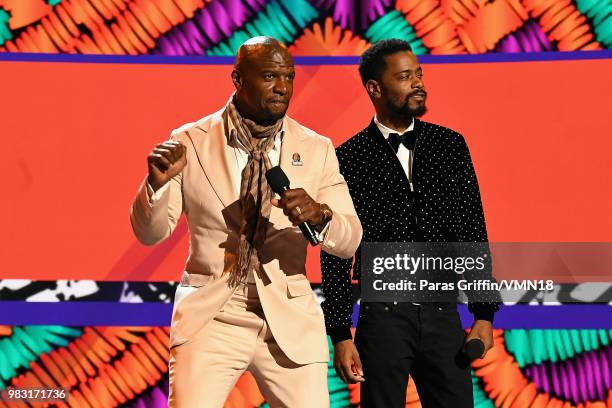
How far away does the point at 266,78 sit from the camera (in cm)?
211

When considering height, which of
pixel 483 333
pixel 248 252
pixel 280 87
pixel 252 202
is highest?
pixel 280 87

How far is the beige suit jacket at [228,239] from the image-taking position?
6.80 ft

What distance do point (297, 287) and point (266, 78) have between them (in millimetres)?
518

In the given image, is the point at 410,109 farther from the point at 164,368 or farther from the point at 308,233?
the point at 164,368

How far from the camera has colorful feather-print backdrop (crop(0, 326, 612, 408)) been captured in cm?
322

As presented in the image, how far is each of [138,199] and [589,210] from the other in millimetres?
1872

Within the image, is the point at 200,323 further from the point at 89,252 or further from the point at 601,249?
the point at 601,249

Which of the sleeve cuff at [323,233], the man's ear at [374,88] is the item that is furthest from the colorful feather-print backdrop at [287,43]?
the sleeve cuff at [323,233]

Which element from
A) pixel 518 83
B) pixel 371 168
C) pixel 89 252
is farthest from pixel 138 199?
pixel 518 83

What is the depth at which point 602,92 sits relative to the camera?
3.23 meters

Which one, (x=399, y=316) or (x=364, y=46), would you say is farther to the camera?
(x=364, y=46)

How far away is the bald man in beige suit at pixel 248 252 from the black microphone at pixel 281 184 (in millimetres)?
88

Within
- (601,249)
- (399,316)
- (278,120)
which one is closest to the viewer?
(278,120)

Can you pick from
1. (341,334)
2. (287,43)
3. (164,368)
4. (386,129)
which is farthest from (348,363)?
(287,43)
